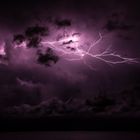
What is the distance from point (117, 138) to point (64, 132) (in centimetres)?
484

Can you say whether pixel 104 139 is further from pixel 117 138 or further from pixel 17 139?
pixel 17 139

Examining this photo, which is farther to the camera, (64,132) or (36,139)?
(64,132)

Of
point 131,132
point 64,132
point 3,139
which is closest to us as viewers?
point 3,139

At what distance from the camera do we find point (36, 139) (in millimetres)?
14398

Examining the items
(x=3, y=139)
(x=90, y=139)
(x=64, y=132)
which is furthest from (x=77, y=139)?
(x=64, y=132)

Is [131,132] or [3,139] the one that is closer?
[3,139]

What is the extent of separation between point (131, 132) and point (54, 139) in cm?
438

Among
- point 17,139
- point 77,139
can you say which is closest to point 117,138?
point 77,139

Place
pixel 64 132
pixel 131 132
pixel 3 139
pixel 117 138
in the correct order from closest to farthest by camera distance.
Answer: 1. pixel 3 139
2. pixel 117 138
3. pixel 131 132
4. pixel 64 132

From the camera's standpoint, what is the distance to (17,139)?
47.3ft

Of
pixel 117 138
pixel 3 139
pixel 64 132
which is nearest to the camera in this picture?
pixel 3 139

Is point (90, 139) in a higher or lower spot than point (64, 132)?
lower

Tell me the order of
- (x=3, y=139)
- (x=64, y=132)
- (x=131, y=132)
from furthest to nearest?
(x=64, y=132) → (x=131, y=132) → (x=3, y=139)

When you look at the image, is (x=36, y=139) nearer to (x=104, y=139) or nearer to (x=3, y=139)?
(x=3, y=139)
